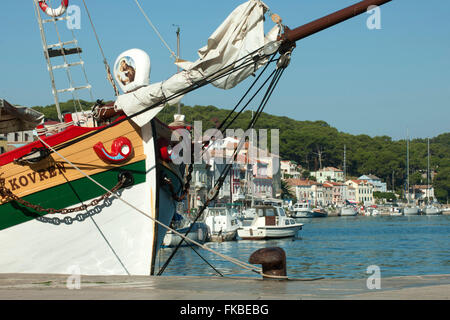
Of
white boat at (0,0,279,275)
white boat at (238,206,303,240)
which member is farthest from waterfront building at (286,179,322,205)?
white boat at (0,0,279,275)

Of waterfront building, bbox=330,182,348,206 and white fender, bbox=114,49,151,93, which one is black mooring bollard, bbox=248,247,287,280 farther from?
waterfront building, bbox=330,182,348,206

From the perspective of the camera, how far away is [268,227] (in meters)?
50.2

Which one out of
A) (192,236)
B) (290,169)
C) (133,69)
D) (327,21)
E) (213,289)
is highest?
(290,169)

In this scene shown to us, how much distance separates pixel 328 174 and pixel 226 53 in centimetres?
16618

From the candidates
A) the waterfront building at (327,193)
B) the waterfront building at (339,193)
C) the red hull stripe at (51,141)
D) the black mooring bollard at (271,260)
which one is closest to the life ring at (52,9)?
the red hull stripe at (51,141)

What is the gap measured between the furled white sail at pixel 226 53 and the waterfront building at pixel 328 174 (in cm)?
16167

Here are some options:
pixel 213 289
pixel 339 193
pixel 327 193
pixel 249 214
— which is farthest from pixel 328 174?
pixel 213 289

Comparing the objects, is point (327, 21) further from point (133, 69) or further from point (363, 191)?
point (363, 191)

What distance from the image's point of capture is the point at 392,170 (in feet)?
611

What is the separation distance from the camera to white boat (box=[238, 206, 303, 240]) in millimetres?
49781

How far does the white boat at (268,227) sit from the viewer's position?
4978 cm
